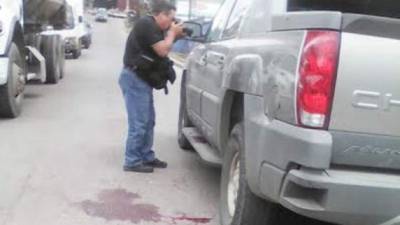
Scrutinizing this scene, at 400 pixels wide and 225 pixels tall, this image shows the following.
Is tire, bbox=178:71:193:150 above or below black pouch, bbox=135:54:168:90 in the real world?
below

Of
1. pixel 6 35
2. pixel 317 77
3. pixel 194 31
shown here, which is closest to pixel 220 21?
pixel 194 31

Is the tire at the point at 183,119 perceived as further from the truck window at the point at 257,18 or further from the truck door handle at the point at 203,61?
the truck window at the point at 257,18

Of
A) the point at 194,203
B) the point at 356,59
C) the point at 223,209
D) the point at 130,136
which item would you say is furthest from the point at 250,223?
the point at 130,136

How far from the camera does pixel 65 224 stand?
514 centimetres

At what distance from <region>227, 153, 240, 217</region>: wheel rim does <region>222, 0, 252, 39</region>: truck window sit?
3.82ft

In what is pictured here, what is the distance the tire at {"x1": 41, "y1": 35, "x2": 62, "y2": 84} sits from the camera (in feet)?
47.8

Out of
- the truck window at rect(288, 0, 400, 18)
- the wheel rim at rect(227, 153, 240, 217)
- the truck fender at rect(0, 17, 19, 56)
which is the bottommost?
the wheel rim at rect(227, 153, 240, 217)

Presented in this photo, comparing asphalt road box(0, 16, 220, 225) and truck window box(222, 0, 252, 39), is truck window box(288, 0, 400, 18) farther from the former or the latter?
asphalt road box(0, 16, 220, 225)

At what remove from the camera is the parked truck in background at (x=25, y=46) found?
9352 millimetres

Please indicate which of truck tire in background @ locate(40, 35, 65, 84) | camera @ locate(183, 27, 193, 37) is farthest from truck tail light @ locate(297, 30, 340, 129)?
truck tire in background @ locate(40, 35, 65, 84)

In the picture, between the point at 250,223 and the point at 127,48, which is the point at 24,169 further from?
the point at 250,223

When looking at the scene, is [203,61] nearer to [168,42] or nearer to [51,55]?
[168,42]

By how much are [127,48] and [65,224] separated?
217 cm

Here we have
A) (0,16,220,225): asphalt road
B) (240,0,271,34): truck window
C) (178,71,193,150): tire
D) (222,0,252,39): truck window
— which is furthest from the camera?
(178,71,193,150): tire
